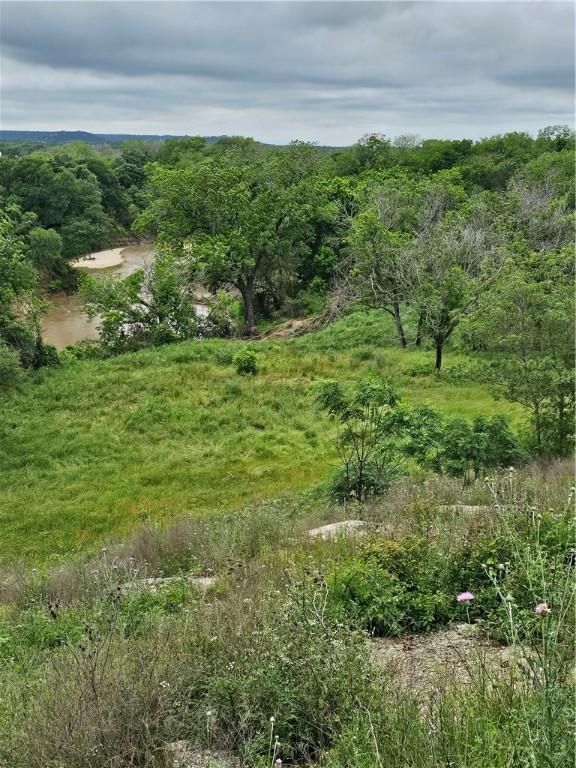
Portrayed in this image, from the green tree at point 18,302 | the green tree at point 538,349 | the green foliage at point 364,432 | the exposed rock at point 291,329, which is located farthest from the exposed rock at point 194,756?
the exposed rock at point 291,329

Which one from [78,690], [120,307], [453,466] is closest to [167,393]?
[120,307]

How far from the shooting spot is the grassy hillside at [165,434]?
459 inches

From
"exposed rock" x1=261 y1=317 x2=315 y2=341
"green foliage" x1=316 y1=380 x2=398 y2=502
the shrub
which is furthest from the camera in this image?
"exposed rock" x1=261 y1=317 x2=315 y2=341

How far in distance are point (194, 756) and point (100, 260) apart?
53.1 m

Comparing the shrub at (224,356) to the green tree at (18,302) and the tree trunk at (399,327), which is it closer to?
the green tree at (18,302)

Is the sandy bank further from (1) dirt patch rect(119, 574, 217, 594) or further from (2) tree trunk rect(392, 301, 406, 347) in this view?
(1) dirt patch rect(119, 574, 217, 594)

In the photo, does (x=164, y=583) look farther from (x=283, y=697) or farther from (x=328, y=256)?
(x=328, y=256)

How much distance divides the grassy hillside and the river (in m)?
5.98

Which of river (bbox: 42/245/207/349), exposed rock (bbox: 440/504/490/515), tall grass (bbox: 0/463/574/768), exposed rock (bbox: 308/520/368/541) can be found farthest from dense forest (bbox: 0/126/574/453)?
tall grass (bbox: 0/463/574/768)

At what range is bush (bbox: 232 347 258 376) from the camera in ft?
69.2

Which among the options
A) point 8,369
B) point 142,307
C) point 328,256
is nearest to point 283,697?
point 8,369

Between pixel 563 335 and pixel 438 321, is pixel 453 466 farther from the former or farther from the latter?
pixel 438 321

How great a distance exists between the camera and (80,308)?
31.2 metres

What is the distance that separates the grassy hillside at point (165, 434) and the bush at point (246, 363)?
1.62 ft
